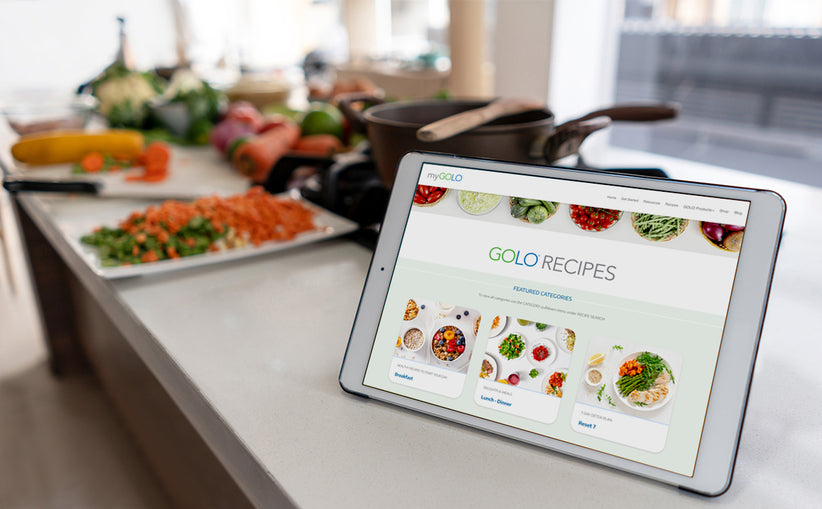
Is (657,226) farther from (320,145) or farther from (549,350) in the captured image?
(320,145)

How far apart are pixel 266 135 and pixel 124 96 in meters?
0.77

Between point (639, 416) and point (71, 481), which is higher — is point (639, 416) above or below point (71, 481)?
above

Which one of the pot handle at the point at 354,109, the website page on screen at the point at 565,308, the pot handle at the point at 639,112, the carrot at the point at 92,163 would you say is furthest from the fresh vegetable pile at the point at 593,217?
the carrot at the point at 92,163

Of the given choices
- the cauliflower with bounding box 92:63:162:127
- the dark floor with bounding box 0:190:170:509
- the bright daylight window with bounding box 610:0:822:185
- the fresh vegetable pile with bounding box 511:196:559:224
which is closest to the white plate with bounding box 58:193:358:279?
the fresh vegetable pile with bounding box 511:196:559:224

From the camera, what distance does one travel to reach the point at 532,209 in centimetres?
51

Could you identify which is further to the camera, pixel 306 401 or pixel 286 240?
pixel 286 240

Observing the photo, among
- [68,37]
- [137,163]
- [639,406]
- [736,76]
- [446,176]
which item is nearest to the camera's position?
[639,406]

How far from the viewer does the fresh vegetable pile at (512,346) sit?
19.2 inches

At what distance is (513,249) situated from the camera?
0.51 meters

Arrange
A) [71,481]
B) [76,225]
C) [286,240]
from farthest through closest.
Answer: [71,481] → [76,225] → [286,240]

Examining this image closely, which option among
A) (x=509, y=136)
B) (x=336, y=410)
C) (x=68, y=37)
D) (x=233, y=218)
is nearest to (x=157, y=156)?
(x=233, y=218)

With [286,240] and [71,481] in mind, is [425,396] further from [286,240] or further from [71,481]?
[71,481]

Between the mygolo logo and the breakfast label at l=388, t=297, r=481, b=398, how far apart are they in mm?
112

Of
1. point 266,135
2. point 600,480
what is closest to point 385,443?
point 600,480
